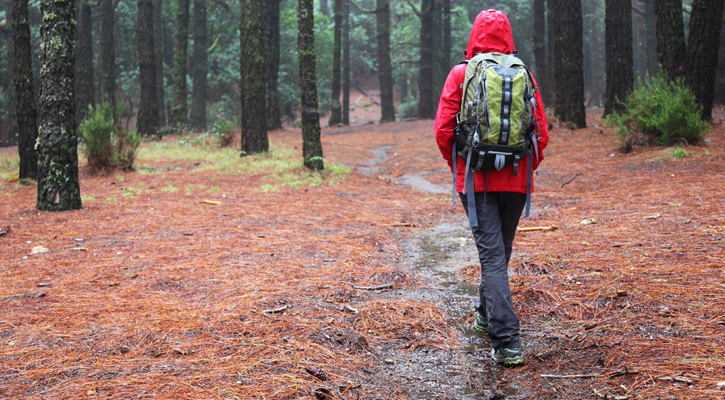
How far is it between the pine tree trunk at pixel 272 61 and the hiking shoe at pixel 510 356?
17.6 metres

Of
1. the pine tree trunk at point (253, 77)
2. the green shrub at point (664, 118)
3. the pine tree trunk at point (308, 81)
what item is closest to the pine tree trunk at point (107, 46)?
the pine tree trunk at point (253, 77)

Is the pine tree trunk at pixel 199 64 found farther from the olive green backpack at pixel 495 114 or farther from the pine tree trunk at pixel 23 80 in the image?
the olive green backpack at pixel 495 114

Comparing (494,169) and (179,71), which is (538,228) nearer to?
(494,169)

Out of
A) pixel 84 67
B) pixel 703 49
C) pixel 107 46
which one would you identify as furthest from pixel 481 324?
pixel 107 46

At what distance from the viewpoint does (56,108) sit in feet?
23.8

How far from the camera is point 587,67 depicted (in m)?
34.5

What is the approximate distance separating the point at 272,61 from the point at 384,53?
7.83 metres

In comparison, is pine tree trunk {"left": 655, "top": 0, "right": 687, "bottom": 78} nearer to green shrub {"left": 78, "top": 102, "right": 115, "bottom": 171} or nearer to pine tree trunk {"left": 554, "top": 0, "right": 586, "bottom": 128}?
pine tree trunk {"left": 554, "top": 0, "right": 586, "bottom": 128}

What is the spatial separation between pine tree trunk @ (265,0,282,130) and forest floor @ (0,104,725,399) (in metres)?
11.9

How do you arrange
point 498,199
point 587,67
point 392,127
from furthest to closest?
1. point 587,67
2. point 392,127
3. point 498,199

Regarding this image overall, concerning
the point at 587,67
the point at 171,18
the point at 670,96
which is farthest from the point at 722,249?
the point at 587,67

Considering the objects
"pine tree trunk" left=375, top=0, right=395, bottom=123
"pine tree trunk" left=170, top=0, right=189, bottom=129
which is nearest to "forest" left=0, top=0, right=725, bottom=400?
"pine tree trunk" left=170, top=0, right=189, bottom=129

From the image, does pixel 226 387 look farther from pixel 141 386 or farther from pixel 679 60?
pixel 679 60

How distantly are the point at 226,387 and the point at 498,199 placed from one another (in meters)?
1.91
